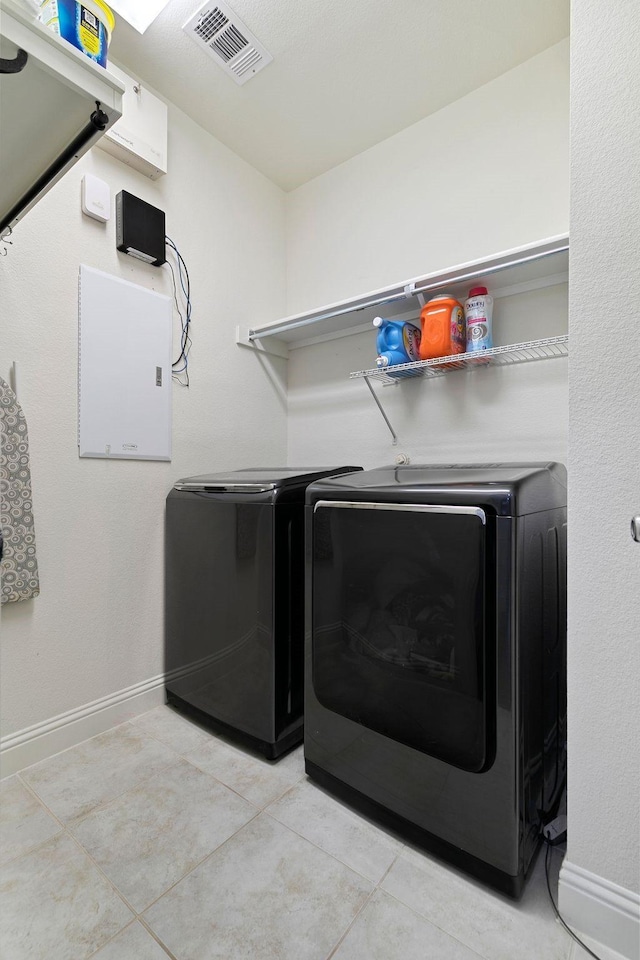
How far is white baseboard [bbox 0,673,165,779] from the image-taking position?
1452 millimetres

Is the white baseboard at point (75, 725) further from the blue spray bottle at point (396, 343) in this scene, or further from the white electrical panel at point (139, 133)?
the white electrical panel at point (139, 133)

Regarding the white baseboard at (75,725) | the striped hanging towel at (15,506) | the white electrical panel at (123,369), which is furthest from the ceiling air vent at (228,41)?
the white baseboard at (75,725)

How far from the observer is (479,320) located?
172 centimetres

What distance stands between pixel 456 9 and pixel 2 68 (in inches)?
66.6

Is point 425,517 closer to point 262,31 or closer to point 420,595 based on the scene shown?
point 420,595

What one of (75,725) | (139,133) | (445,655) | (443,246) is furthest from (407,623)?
(139,133)

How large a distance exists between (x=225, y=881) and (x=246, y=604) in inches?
28.2

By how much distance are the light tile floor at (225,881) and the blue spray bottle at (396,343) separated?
62.1 inches

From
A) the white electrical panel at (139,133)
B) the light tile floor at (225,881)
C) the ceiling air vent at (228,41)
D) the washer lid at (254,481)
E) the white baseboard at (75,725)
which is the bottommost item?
the light tile floor at (225,881)

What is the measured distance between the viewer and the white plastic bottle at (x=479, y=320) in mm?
1718

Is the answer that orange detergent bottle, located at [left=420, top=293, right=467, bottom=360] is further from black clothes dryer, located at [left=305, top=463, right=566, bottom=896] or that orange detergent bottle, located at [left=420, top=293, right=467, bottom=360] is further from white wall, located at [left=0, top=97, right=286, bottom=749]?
white wall, located at [left=0, top=97, right=286, bottom=749]

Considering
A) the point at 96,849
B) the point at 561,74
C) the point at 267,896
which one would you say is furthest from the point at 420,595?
the point at 561,74

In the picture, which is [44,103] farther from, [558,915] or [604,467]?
[558,915]

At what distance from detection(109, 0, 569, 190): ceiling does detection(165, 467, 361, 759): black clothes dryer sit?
1.65 metres
